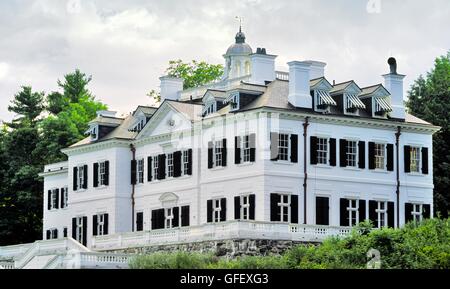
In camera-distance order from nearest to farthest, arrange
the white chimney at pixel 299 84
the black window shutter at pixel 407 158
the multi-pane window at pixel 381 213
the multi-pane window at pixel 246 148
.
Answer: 1. the multi-pane window at pixel 246 148
2. the white chimney at pixel 299 84
3. the multi-pane window at pixel 381 213
4. the black window shutter at pixel 407 158

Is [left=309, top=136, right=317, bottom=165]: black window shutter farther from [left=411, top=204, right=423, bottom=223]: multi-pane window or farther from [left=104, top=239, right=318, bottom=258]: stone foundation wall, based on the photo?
[left=411, top=204, right=423, bottom=223]: multi-pane window

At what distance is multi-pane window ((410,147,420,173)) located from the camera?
142 feet

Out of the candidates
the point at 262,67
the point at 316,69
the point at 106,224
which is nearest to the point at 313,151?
the point at 316,69

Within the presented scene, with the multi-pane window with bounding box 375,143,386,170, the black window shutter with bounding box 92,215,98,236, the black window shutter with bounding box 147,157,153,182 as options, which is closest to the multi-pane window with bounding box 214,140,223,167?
the black window shutter with bounding box 147,157,153,182

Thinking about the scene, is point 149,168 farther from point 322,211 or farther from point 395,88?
point 395,88

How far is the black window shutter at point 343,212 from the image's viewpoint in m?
40.4

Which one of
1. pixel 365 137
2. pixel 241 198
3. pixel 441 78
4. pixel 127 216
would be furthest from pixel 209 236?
pixel 441 78

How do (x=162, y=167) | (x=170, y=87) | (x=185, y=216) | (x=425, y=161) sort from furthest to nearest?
(x=170, y=87)
(x=162, y=167)
(x=425, y=161)
(x=185, y=216)

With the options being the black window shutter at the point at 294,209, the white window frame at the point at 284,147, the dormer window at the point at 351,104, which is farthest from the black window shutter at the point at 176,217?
the dormer window at the point at 351,104

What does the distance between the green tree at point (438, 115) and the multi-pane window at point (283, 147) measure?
12127mm

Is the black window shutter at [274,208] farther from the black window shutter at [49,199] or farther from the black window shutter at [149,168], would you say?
the black window shutter at [49,199]

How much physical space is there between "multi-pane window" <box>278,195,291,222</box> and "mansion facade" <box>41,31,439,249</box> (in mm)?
49

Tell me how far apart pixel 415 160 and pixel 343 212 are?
5.07 m

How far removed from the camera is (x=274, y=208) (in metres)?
38.6
